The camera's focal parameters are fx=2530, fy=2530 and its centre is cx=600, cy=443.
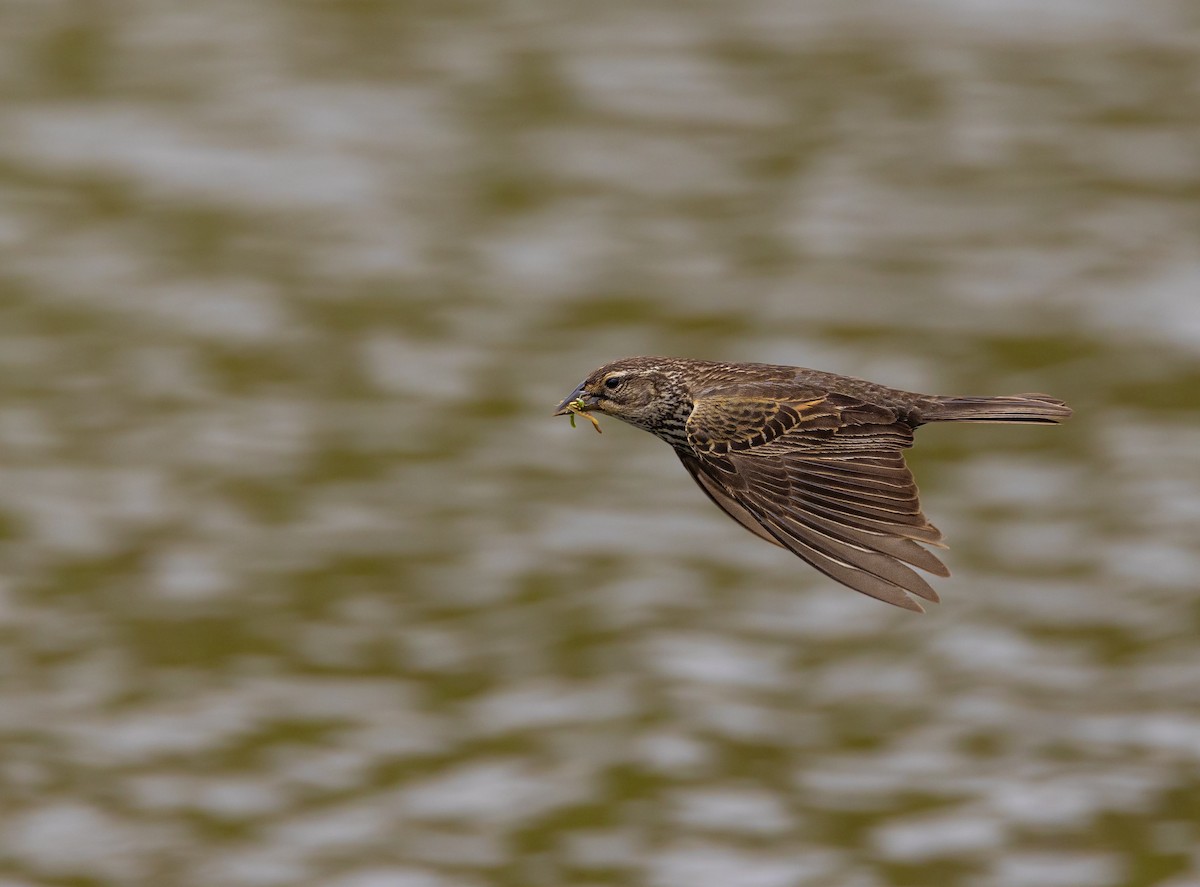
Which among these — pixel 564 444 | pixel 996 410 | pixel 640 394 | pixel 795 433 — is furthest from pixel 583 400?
pixel 564 444

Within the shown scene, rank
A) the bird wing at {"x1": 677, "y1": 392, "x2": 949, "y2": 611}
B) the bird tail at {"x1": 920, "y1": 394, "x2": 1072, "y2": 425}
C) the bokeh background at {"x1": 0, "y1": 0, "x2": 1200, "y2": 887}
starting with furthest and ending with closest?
the bokeh background at {"x1": 0, "y1": 0, "x2": 1200, "y2": 887} < the bird tail at {"x1": 920, "y1": 394, "x2": 1072, "y2": 425} < the bird wing at {"x1": 677, "y1": 392, "x2": 949, "y2": 611}

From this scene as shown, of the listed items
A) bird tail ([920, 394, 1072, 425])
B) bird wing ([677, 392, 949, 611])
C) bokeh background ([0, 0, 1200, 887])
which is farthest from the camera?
bokeh background ([0, 0, 1200, 887])

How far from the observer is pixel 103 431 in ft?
92.1

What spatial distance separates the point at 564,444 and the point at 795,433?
1980 cm

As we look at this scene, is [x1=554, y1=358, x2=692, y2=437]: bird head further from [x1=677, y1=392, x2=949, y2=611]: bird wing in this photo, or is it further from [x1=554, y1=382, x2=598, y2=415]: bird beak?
[x1=677, y1=392, x2=949, y2=611]: bird wing

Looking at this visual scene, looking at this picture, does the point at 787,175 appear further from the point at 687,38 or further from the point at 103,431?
the point at 103,431

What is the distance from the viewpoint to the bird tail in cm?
820

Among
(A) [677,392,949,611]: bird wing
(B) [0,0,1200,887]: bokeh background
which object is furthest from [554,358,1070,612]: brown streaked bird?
(B) [0,0,1200,887]: bokeh background

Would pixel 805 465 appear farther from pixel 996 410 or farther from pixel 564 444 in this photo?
pixel 564 444

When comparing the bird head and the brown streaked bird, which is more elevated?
the bird head

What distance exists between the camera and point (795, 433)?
27.5ft

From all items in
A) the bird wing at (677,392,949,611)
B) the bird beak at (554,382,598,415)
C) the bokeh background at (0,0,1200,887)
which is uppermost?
the bokeh background at (0,0,1200,887)

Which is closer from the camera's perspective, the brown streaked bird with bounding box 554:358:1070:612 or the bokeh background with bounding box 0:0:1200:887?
the brown streaked bird with bounding box 554:358:1070:612

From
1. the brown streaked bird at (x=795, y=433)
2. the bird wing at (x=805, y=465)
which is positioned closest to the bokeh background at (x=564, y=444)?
the brown streaked bird at (x=795, y=433)
